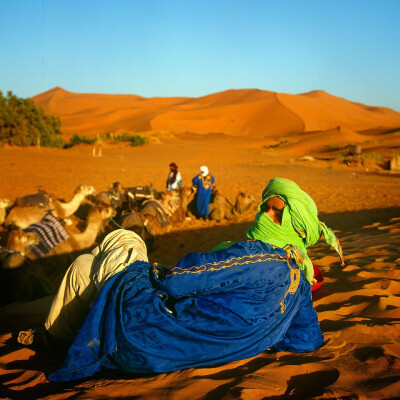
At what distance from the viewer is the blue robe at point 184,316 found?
260 centimetres

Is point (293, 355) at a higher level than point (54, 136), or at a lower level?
lower

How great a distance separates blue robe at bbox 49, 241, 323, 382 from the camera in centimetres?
260

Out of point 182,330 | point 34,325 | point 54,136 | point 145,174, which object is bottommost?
point 34,325

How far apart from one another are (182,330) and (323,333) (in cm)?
128

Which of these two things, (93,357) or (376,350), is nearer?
(93,357)

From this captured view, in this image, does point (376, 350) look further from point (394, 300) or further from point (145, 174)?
point (145, 174)

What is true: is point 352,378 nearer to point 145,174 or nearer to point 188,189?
point 188,189

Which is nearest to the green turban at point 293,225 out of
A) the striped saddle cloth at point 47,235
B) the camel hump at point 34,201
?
the striped saddle cloth at point 47,235

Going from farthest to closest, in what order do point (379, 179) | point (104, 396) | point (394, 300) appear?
1. point (379, 179)
2. point (394, 300)
3. point (104, 396)

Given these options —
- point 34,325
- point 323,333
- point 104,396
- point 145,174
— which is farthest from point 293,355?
point 145,174

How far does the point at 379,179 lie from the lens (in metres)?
17.5

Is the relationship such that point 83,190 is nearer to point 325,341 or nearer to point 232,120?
point 325,341

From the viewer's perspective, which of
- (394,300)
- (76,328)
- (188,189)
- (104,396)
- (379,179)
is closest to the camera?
(104,396)

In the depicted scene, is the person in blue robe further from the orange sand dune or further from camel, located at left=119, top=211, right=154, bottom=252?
the orange sand dune
